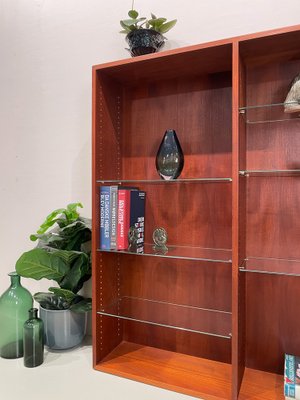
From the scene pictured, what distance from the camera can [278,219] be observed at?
1239mm

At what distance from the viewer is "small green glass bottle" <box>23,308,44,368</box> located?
4.23ft

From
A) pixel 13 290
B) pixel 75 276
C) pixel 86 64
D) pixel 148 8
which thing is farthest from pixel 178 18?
pixel 13 290

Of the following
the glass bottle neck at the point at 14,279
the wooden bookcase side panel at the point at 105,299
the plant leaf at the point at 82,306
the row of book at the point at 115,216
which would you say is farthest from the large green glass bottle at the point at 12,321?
the row of book at the point at 115,216

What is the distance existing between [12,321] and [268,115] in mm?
1430

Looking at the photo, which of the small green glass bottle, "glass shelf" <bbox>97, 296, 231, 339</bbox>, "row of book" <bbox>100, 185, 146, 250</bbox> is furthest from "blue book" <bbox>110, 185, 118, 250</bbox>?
the small green glass bottle

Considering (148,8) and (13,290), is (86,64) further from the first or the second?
(13,290)

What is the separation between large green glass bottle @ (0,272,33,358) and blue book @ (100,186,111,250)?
0.44 metres

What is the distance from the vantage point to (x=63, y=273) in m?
1.37

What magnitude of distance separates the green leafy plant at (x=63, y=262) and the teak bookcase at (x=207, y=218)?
125mm

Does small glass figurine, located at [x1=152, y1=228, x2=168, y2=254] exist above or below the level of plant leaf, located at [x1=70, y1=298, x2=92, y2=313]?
above

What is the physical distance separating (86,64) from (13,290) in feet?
3.92

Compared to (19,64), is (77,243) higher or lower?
lower

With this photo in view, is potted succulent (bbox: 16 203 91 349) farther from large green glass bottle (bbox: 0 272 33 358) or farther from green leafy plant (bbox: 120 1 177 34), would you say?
green leafy plant (bbox: 120 1 177 34)

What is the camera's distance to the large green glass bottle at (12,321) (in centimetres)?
139
